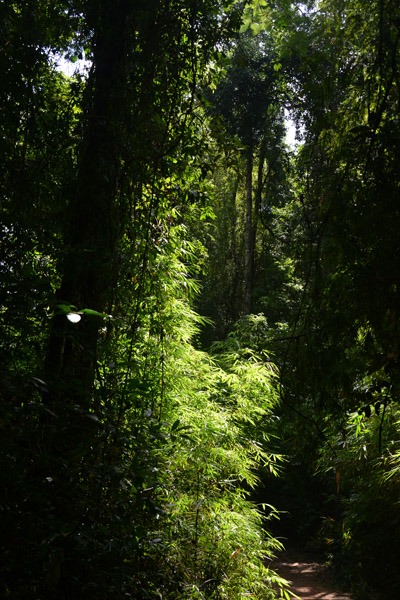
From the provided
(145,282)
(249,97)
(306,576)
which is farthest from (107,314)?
(249,97)

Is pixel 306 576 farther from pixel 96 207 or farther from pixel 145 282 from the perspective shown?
pixel 96 207

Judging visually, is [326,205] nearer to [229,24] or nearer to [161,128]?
[161,128]

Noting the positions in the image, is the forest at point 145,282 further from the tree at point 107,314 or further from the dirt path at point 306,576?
the dirt path at point 306,576

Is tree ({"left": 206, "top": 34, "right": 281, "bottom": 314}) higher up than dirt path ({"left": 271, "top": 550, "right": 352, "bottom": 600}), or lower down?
higher up

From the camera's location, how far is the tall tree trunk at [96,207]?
200cm

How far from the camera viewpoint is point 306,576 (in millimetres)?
6418

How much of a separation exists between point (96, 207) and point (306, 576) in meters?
6.45

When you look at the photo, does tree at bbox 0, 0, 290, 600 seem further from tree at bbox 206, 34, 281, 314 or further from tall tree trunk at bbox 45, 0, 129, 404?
tree at bbox 206, 34, 281, 314

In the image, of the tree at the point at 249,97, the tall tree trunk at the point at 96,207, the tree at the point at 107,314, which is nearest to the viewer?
the tree at the point at 107,314

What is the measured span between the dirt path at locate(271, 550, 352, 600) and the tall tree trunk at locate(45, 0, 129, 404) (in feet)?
16.5

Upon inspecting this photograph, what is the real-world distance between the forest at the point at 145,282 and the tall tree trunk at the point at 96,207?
0.03 feet

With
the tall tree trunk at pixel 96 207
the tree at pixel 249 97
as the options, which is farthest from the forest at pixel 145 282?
the tree at pixel 249 97

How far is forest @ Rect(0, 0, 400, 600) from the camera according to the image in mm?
1604

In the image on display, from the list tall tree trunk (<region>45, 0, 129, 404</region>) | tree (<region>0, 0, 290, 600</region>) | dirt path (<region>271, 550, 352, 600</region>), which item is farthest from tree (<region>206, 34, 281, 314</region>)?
dirt path (<region>271, 550, 352, 600</region>)
